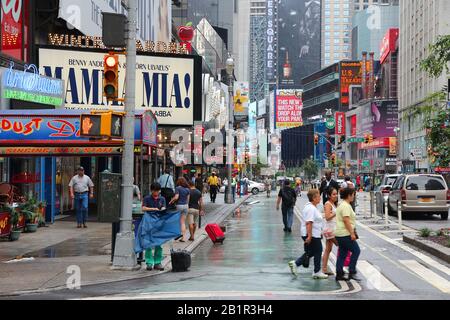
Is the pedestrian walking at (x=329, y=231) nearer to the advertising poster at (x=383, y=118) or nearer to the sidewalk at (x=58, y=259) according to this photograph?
the sidewalk at (x=58, y=259)

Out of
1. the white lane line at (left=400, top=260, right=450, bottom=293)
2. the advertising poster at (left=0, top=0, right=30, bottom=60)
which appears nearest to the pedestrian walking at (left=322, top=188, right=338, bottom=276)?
the white lane line at (left=400, top=260, right=450, bottom=293)

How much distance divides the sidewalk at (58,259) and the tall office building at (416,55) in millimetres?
52753

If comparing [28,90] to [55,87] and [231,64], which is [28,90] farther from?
[231,64]

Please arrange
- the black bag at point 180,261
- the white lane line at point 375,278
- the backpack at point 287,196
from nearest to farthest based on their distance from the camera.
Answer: the white lane line at point 375,278 → the black bag at point 180,261 → the backpack at point 287,196

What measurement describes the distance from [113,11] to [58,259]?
17.3 m

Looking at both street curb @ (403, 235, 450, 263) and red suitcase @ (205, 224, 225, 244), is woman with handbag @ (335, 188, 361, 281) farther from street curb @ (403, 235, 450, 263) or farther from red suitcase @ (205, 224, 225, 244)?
red suitcase @ (205, 224, 225, 244)

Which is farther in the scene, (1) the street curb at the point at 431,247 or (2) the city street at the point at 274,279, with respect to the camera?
(1) the street curb at the point at 431,247

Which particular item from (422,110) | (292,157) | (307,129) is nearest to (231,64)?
(422,110)

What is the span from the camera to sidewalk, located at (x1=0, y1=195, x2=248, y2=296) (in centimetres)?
1134

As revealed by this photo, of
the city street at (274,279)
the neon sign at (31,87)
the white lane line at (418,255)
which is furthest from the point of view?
the neon sign at (31,87)

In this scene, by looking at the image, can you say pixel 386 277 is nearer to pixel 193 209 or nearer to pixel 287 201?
pixel 193 209

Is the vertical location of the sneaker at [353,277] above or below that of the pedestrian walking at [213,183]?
below

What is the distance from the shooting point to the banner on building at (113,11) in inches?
907

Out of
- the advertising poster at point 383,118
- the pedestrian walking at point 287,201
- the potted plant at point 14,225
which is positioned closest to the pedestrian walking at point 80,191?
the potted plant at point 14,225
